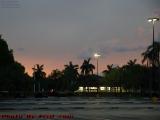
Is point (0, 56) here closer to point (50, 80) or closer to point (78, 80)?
point (78, 80)

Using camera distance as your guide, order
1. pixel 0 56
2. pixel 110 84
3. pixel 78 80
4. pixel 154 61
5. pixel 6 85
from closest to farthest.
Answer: pixel 0 56 < pixel 6 85 < pixel 154 61 < pixel 110 84 < pixel 78 80

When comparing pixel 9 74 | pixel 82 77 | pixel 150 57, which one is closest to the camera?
pixel 9 74

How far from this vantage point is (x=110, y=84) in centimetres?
14150

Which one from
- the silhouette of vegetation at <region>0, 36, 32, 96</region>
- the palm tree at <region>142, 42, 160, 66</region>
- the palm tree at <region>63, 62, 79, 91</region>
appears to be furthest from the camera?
the palm tree at <region>63, 62, 79, 91</region>

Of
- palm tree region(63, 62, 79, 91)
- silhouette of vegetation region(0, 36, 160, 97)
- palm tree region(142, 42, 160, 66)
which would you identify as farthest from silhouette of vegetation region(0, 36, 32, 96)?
palm tree region(63, 62, 79, 91)

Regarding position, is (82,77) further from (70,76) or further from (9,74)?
(9,74)

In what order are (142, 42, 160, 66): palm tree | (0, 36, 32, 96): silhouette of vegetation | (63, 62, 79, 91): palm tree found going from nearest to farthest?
(0, 36, 32, 96): silhouette of vegetation < (142, 42, 160, 66): palm tree < (63, 62, 79, 91): palm tree

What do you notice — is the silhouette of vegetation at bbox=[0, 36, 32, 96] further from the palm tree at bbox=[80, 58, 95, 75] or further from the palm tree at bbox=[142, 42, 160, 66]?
the palm tree at bbox=[80, 58, 95, 75]

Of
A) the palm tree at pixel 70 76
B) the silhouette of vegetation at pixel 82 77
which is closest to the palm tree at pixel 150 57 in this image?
the silhouette of vegetation at pixel 82 77

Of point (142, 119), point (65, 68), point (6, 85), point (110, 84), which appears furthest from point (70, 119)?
point (65, 68)

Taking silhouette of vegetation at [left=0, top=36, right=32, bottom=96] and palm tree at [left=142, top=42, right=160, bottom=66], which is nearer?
silhouette of vegetation at [left=0, top=36, right=32, bottom=96]

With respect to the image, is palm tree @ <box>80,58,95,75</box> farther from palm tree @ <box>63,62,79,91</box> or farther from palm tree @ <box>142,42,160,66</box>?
palm tree @ <box>142,42,160,66</box>

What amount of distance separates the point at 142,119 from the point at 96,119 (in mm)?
2035

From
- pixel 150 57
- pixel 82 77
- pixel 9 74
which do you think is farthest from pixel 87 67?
pixel 9 74
